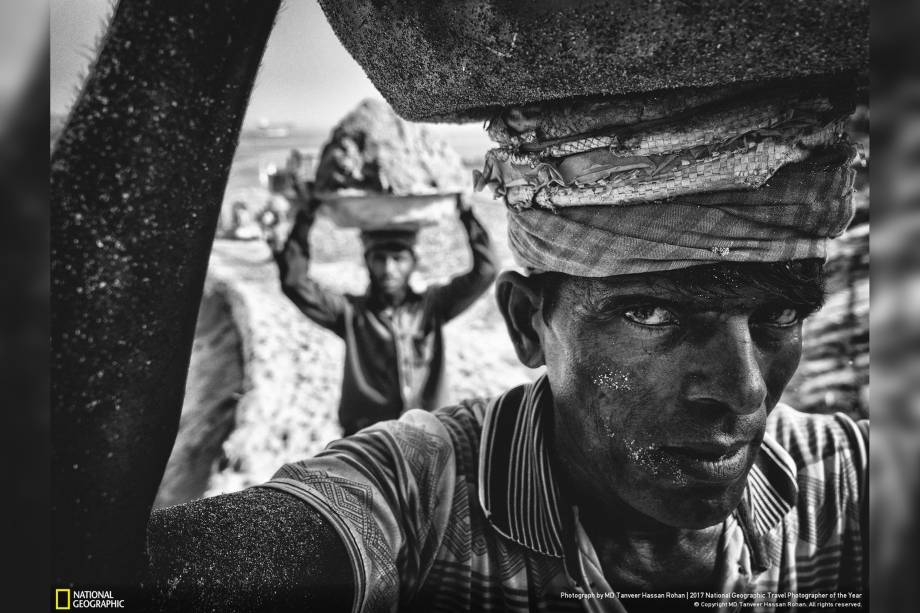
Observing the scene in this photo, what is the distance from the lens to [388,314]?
387 cm

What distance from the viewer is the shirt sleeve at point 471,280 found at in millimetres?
3965

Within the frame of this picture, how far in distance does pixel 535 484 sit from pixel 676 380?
0.40m

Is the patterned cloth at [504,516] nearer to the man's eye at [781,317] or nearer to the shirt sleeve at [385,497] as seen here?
the shirt sleeve at [385,497]

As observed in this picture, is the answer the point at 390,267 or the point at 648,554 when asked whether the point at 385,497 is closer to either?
the point at 648,554

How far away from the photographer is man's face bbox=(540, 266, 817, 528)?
1.07m

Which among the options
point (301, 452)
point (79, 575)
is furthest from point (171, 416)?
point (301, 452)

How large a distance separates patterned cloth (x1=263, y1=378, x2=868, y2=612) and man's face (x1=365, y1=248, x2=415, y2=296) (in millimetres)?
2346

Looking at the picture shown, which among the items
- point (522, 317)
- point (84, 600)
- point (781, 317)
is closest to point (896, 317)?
point (781, 317)

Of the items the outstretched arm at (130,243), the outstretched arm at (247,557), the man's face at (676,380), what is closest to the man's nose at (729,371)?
the man's face at (676,380)

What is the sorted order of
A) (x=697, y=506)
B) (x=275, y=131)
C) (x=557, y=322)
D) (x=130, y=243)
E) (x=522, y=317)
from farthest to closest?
1. (x=275, y=131)
2. (x=522, y=317)
3. (x=557, y=322)
4. (x=697, y=506)
5. (x=130, y=243)

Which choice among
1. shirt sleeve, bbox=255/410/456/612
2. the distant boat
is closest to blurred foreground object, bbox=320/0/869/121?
shirt sleeve, bbox=255/410/456/612

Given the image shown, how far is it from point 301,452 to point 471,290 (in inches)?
72.4

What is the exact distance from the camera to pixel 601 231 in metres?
1.08

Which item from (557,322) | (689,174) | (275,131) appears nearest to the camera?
(689,174)
